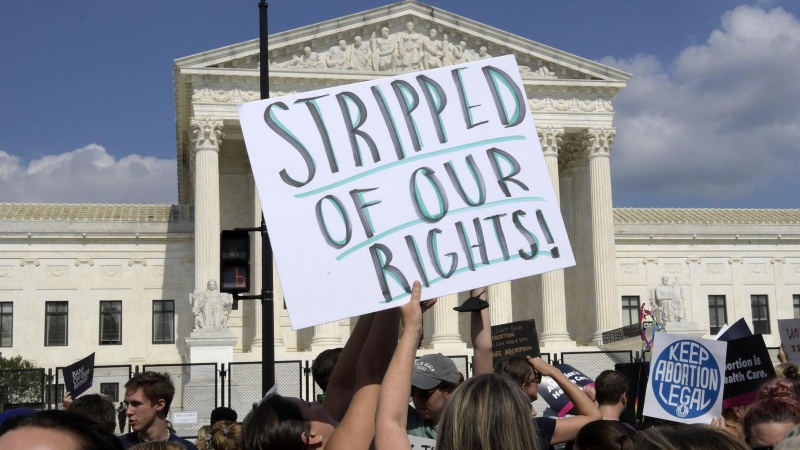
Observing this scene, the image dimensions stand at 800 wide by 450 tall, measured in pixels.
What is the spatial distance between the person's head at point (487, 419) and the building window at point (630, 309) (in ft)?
159

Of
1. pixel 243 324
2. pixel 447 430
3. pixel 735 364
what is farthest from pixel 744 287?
pixel 447 430

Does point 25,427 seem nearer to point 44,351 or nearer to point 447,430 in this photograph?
point 447,430

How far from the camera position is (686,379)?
26.0 ft

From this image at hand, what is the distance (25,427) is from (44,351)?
4709 cm

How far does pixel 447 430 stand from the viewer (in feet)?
13.2

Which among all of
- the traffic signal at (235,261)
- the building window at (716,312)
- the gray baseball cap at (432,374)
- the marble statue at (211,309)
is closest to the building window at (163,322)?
the marble statue at (211,309)

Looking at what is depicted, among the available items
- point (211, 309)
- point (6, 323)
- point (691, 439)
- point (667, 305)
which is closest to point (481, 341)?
point (691, 439)

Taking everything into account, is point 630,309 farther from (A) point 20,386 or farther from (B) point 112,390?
(A) point 20,386

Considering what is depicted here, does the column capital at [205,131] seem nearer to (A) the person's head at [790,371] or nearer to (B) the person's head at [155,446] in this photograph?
(A) the person's head at [790,371]

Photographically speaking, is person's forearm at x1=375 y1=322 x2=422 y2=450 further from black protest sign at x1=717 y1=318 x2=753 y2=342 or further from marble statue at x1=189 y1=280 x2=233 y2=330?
marble statue at x1=189 y1=280 x2=233 y2=330

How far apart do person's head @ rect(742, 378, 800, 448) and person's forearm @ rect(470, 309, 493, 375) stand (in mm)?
1660

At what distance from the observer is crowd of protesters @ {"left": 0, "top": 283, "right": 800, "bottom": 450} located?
2.78 metres

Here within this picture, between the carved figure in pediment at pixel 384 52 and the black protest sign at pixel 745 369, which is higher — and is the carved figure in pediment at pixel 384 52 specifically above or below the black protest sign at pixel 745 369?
above

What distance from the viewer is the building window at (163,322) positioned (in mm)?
48000
